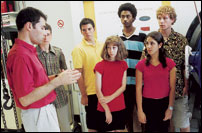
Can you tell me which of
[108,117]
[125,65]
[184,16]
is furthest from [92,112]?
[184,16]

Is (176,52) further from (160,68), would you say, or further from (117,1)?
(117,1)

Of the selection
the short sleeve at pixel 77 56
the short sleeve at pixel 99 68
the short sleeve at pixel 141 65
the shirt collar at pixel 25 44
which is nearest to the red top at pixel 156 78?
the short sleeve at pixel 141 65

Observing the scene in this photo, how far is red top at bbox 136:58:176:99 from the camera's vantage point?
0.82 m


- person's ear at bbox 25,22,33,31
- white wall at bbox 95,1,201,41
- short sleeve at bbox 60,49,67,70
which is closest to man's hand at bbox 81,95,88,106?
short sleeve at bbox 60,49,67,70

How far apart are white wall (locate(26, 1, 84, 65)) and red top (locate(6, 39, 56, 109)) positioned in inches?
6.0

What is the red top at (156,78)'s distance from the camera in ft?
2.69

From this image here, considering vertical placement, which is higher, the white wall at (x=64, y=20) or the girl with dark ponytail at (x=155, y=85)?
the white wall at (x=64, y=20)

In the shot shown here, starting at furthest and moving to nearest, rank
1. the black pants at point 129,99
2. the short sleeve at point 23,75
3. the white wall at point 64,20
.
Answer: the black pants at point 129,99, the white wall at point 64,20, the short sleeve at point 23,75

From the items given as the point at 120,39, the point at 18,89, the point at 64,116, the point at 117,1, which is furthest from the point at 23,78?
the point at 117,1

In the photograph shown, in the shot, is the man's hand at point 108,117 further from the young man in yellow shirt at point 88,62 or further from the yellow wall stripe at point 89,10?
the yellow wall stripe at point 89,10

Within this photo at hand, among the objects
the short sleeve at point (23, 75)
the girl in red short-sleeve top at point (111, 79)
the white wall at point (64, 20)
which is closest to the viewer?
the short sleeve at point (23, 75)

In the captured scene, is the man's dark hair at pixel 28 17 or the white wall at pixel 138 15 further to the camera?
the white wall at pixel 138 15

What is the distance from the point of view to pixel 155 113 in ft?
3.11

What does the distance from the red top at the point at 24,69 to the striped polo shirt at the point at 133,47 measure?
45cm
